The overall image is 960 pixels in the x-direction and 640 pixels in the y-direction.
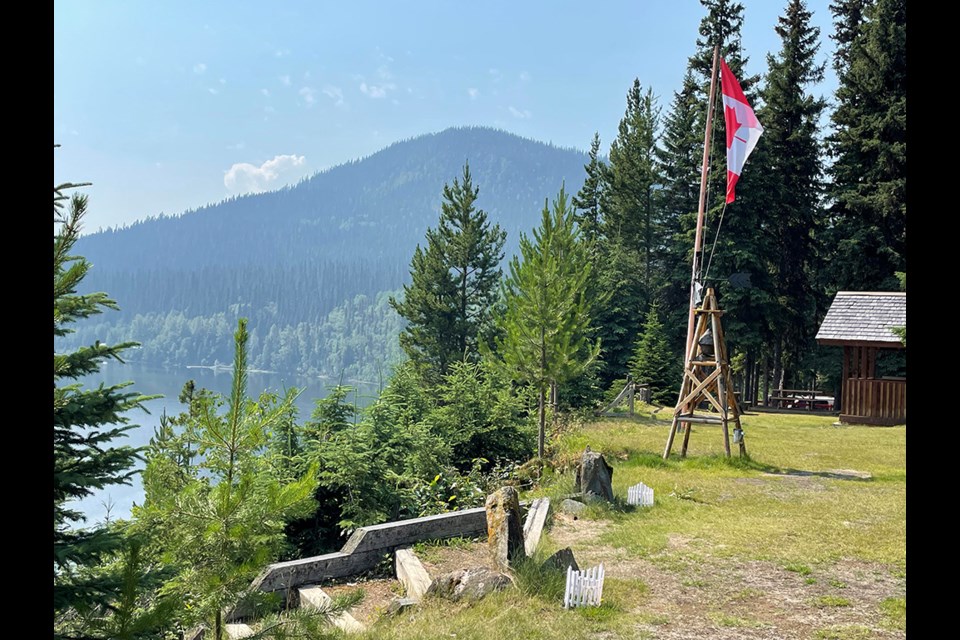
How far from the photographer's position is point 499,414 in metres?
14.6

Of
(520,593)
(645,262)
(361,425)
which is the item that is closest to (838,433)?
(361,425)

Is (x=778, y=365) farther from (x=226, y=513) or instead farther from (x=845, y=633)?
(x=226, y=513)

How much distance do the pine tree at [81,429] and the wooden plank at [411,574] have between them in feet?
13.6

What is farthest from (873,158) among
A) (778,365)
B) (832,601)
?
(832,601)

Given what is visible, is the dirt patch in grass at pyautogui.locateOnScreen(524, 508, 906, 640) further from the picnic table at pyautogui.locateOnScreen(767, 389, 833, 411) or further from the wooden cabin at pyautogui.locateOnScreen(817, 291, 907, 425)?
the picnic table at pyautogui.locateOnScreen(767, 389, 833, 411)

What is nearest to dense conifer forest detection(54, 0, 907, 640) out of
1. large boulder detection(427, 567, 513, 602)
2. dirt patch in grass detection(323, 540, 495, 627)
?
dirt patch in grass detection(323, 540, 495, 627)

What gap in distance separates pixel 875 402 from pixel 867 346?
1.77 m

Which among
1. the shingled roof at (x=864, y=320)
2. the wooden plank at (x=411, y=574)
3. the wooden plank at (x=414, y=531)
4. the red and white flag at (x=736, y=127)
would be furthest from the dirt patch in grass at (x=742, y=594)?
the shingled roof at (x=864, y=320)

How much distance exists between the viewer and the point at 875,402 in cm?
2177

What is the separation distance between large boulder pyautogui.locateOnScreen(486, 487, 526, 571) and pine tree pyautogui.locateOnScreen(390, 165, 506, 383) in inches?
1216
